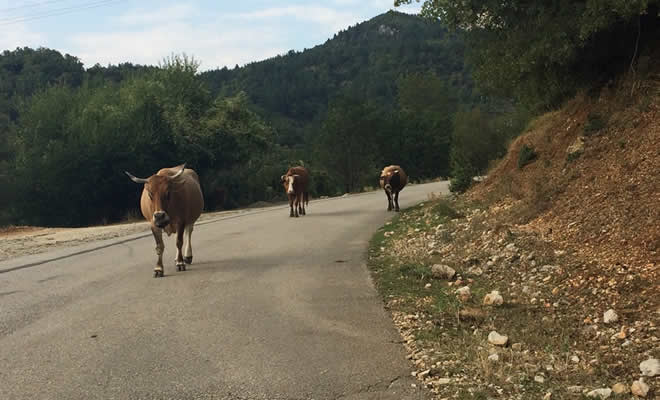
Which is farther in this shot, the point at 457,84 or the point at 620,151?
the point at 457,84

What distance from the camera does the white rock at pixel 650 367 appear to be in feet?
16.6

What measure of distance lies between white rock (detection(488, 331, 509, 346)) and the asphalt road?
2.89 feet

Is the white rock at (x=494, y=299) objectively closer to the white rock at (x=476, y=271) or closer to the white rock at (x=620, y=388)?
the white rock at (x=476, y=271)

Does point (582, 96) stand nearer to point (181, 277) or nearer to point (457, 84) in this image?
point (181, 277)

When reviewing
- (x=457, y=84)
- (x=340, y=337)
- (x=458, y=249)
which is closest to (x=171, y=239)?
(x=458, y=249)

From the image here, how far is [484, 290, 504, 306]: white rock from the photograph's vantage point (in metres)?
7.61

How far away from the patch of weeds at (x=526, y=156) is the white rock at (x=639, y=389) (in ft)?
36.4

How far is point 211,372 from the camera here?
5789mm

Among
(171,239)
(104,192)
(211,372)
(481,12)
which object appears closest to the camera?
(211,372)

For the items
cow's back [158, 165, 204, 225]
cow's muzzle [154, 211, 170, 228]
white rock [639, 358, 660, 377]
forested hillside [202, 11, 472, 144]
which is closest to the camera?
white rock [639, 358, 660, 377]

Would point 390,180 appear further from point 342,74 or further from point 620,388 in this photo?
point 342,74

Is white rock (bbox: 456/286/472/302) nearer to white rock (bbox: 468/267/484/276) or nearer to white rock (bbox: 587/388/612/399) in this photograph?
white rock (bbox: 468/267/484/276)

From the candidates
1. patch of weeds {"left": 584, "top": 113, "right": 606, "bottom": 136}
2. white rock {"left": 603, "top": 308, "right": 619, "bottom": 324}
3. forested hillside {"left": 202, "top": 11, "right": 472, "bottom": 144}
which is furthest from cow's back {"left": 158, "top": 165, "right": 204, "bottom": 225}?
forested hillside {"left": 202, "top": 11, "right": 472, "bottom": 144}

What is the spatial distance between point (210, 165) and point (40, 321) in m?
33.5
